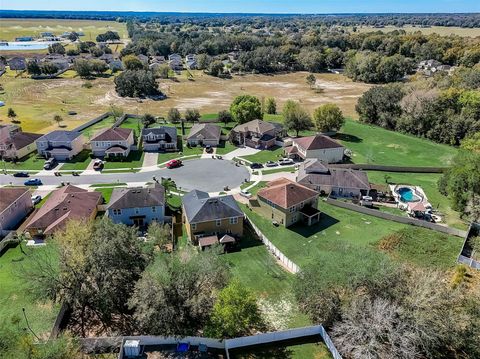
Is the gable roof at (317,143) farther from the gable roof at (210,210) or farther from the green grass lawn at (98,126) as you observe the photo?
the green grass lawn at (98,126)

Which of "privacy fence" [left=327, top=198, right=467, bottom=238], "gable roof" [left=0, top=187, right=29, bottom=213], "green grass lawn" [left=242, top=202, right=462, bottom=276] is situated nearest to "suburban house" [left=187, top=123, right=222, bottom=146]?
"green grass lawn" [left=242, top=202, right=462, bottom=276]

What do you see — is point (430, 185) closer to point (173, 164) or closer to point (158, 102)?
point (173, 164)

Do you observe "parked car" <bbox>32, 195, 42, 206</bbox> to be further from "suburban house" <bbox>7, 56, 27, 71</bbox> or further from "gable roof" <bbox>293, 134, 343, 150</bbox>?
"suburban house" <bbox>7, 56, 27, 71</bbox>

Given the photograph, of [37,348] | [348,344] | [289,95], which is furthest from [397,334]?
[289,95]

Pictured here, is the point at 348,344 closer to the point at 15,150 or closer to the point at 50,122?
the point at 15,150

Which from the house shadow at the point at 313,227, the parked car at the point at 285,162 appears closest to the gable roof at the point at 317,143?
the parked car at the point at 285,162
